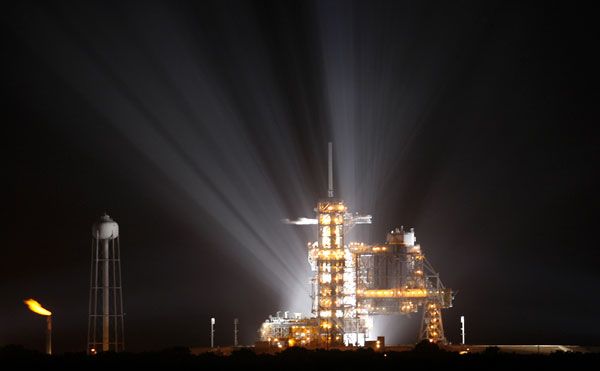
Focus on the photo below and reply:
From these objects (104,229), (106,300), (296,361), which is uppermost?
(104,229)

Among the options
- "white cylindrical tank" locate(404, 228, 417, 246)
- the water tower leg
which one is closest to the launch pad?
"white cylindrical tank" locate(404, 228, 417, 246)

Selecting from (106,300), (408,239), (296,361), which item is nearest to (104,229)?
(106,300)

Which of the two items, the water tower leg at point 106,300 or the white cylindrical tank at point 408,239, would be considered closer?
the water tower leg at point 106,300

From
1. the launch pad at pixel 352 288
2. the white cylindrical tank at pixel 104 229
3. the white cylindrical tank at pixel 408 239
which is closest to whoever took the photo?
the white cylindrical tank at pixel 104 229

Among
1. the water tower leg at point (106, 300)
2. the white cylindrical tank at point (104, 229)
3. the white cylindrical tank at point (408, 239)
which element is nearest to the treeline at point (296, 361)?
the water tower leg at point (106, 300)

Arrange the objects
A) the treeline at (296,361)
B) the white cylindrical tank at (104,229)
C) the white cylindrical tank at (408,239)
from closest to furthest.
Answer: the treeline at (296,361), the white cylindrical tank at (104,229), the white cylindrical tank at (408,239)

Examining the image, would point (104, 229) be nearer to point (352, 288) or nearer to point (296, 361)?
point (296, 361)

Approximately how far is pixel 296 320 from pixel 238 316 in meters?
46.6

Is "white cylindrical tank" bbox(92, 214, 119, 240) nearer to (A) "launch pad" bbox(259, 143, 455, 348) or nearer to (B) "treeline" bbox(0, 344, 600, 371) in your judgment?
(B) "treeline" bbox(0, 344, 600, 371)

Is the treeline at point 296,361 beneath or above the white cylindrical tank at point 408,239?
beneath

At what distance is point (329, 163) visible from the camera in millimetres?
100062

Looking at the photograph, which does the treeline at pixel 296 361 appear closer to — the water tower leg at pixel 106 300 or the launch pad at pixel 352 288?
the water tower leg at pixel 106 300

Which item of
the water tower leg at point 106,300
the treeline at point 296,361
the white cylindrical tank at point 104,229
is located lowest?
the treeline at point 296,361

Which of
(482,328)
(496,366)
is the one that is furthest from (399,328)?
(496,366)
